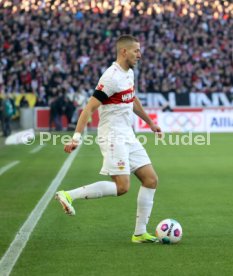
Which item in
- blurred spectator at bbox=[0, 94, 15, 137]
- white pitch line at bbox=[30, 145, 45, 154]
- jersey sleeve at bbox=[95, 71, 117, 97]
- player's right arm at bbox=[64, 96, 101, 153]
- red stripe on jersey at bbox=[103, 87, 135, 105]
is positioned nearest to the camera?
player's right arm at bbox=[64, 96, 101, 153]

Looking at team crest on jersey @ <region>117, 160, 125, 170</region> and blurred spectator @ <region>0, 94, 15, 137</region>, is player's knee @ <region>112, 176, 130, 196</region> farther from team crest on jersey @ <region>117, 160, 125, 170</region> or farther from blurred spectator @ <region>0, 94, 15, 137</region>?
blurred spectator @ <region>0, 94, 15, 137</region>

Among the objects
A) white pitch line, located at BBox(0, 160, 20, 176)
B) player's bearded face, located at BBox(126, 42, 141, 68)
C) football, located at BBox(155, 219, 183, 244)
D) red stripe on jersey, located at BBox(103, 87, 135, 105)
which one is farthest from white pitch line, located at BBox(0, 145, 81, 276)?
white pitch line, located at BBox(0, 160, 20, 176)

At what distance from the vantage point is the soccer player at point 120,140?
31.6 feet

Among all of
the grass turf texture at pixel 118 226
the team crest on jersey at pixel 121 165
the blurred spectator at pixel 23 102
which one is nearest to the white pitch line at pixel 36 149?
the grass turf texture at pixel 118 226

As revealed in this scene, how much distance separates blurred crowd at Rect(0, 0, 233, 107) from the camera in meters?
44.1

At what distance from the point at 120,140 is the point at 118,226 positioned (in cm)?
166

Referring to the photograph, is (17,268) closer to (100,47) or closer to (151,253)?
(151,253)

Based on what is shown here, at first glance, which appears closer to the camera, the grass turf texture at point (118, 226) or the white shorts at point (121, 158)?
the grass turf texture at point (118, 226)

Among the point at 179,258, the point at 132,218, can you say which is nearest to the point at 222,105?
the point at 132,218

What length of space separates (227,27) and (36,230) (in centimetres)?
3873

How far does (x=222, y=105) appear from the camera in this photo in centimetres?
4609

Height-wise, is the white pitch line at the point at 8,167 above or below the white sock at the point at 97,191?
below

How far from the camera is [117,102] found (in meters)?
9.76

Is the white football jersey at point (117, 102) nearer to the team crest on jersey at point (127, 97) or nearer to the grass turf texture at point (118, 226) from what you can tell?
the team crest on jersey at point (127, 97)
